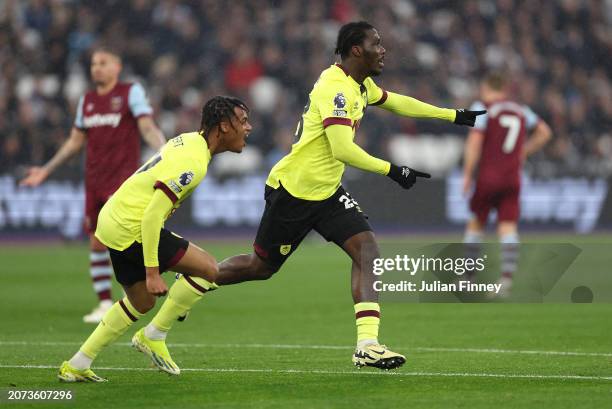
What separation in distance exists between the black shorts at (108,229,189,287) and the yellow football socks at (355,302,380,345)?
1.28 meters

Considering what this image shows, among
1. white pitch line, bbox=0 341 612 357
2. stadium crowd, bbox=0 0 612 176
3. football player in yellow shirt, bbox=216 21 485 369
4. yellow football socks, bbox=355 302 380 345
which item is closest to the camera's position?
yellow football socks, bbox=355 302 380 345

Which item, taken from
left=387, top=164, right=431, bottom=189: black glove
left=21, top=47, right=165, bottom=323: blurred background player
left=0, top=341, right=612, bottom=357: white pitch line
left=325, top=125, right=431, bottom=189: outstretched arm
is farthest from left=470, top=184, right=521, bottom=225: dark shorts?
left=387, top=164, right=431, bottom=189: black glove

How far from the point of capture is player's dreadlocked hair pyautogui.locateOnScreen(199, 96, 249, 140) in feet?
25.8

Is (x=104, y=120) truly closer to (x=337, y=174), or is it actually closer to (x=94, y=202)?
(x=94, y=202)

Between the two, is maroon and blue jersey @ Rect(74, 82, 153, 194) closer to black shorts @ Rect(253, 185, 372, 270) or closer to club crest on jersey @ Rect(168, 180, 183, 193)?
black shorts @ Rect(253, 185, 372, 270)

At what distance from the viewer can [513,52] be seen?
2595 centimetres

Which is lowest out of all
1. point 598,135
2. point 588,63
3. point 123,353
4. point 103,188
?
point 123,353

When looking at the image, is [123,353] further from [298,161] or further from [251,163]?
[251,163]

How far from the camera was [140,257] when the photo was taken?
25.7ft

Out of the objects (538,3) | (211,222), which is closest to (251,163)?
(211,222)

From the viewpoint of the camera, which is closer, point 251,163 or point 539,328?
point 539,328

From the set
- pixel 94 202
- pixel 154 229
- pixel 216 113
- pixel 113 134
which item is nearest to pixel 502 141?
pixel 113 134

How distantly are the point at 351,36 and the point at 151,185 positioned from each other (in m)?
1.81

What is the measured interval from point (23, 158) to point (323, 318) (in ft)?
34.7
